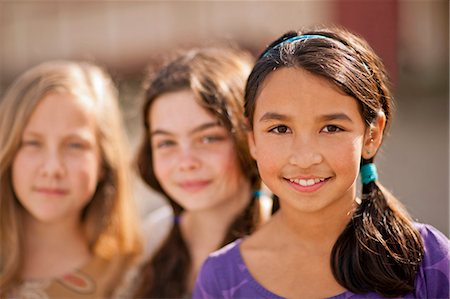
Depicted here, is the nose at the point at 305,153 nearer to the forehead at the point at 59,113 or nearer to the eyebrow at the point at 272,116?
the eyebrow at the point at 272,116

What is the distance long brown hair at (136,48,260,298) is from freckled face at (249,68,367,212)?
784mm

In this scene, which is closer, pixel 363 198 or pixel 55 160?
pixel 363 198

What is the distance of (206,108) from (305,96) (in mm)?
931

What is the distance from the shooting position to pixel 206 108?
2.80m

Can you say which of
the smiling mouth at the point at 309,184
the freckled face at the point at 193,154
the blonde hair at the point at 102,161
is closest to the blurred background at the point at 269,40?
the blonde hair at the point at 102,161

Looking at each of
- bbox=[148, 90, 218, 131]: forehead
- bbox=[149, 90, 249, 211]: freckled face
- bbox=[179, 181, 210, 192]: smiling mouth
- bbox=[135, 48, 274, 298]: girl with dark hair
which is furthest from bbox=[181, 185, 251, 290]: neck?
bbox=[148, 90, 218, 131]: forehead

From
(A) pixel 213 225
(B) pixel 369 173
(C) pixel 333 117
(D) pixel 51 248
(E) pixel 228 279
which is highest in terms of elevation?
(C) pixel 333 117

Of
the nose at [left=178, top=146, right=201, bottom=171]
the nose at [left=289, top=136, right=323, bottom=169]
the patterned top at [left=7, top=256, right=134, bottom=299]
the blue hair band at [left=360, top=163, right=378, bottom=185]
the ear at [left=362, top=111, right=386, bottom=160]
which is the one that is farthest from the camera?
the patterned top at [left=7, top=256, right=134, bottom=299]

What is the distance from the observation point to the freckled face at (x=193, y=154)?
2.78 meters

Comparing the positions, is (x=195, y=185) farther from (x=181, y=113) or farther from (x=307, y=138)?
(x=307, y=138)

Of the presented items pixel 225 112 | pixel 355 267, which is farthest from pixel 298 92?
pixel 225 112

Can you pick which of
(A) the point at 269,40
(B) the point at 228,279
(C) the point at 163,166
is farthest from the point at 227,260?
(A) the point at 269,40

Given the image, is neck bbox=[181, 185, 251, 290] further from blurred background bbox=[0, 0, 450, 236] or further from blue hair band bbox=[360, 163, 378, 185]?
blurred background bbox=[0, 0, 450, 236]

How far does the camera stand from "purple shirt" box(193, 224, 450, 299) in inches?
77.1
